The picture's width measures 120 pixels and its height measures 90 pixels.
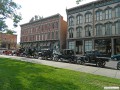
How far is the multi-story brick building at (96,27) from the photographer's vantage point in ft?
141

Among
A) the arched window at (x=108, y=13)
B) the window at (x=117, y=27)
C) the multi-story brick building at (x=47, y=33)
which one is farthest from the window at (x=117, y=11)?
the multi-story brick building at (x=47, y=33)

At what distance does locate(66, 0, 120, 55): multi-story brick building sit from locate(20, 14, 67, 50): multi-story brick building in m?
4.75

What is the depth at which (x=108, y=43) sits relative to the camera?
4428 cm

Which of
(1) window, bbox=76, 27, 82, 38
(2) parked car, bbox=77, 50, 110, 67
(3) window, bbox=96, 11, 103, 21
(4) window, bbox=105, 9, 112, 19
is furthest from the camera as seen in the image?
(1) window, bbox=76, 27, 82, 38

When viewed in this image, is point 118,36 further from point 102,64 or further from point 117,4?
point 102,64

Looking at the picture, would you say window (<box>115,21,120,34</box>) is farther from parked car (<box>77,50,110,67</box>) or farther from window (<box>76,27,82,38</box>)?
parked car (<box>77,50,110,67</box>)

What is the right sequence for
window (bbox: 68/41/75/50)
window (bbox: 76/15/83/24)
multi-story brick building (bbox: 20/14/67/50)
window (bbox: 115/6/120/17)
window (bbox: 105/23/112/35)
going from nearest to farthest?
window (bbox: 115/6/120/17) → window (bbox: 105/23/112/35) → window (bbox: 76/15/83/24) → window (bbox: 68/41/75/50) → multi-story brick building (bbox: 20/14/67/50)

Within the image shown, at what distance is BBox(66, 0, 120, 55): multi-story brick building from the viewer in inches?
1698

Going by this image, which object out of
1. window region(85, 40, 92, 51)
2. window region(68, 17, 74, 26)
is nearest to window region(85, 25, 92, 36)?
window region(85, 40, 92, 51)

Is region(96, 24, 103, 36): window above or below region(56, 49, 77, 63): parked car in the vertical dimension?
above

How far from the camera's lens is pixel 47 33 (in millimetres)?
63250

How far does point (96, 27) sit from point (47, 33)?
67.7ft

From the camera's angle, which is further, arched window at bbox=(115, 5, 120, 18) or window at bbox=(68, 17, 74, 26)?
window at bbox=(68, 17, 74, 26)

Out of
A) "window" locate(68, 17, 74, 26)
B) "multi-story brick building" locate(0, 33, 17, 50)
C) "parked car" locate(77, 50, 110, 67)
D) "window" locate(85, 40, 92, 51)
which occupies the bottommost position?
"parked car" locate(77, 50, 110, 67)
